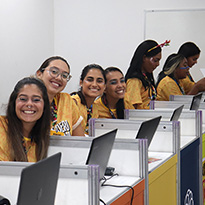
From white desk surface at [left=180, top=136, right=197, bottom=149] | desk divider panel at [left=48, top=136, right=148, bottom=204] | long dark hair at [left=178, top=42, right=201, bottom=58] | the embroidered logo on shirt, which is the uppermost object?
long dark hair at [left=178, top=42, right=201, bottom=58]

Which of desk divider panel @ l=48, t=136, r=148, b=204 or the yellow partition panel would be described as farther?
the yellow partition panel

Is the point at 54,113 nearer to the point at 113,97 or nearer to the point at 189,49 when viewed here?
the point at 113,97

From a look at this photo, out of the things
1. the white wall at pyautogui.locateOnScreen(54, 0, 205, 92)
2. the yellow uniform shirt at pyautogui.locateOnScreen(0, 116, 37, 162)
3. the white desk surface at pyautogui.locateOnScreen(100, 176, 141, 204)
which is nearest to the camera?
the white desk surface at pyautogui.locateOnScreen(100, 176, 141, 204)

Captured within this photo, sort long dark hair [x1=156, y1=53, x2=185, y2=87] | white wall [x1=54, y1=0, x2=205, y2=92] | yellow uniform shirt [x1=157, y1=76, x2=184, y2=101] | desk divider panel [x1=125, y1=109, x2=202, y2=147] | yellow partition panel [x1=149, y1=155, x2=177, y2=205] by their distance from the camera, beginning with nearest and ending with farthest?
yellow partition panel [x1=149, y1=155, x2=177, y2=205] → desk divider panel [x1=125, y1=109, x2=202, y2=147] → yellow uniform shirt [x1=157, y1=76, x2=184, y2=101] → long dark hair [x1=156, y1=53, x2=185, y2=87] → white wall [x1=54, y1=0, x2=205, y2=92]

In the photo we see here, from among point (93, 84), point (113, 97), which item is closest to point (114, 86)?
point (113, 97)

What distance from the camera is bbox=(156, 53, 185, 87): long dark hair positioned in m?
5.40

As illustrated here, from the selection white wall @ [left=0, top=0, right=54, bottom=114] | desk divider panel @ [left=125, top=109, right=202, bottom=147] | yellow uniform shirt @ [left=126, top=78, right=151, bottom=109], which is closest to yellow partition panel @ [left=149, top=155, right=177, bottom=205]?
desk divider panel @ [left=125, top=109, right=202, bottom=147]

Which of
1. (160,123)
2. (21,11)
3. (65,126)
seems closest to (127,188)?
(65,126)

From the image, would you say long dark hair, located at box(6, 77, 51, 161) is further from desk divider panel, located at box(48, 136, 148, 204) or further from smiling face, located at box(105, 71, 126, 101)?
smiling face, located at box(105, 71, 126, 101)

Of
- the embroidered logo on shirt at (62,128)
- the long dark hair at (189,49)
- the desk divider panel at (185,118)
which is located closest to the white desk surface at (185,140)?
the desk divider panel at (185,118)

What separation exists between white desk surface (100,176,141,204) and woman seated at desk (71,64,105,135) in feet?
3.44

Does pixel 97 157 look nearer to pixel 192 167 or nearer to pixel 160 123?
pixel 160 123

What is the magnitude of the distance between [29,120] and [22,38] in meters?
3.76

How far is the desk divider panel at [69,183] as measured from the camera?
1.75 meters
